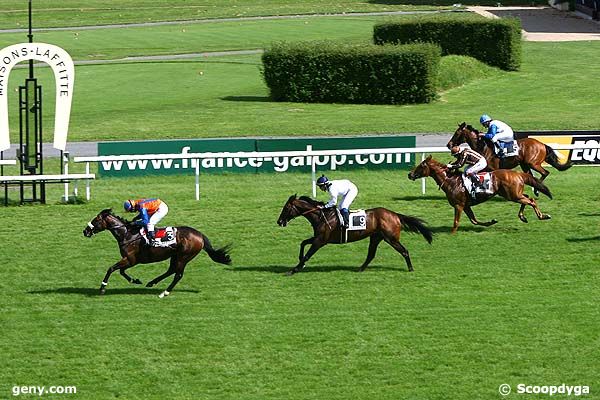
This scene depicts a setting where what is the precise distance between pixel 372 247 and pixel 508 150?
19.0 feet

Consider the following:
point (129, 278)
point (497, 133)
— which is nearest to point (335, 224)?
point (129, 278)

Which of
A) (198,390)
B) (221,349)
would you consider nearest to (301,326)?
(221,349)

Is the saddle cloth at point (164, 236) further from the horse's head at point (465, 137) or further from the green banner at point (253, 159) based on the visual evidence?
the green banner at point (253, 159)

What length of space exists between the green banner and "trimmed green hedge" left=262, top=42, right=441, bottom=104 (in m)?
11.3

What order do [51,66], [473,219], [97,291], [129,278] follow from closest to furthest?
[129,278]
[97,291]
[473,219]
[51,66]

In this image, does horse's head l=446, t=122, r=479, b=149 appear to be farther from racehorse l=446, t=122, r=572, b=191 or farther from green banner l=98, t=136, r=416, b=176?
green banner l=98, t=136, r=416, b=176

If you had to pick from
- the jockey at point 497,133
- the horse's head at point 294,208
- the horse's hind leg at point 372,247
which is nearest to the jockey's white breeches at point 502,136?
the jockey at point 497,133

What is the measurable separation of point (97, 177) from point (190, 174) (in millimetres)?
1990

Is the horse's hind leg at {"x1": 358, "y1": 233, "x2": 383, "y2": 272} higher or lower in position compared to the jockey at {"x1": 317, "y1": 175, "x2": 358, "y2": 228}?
lower

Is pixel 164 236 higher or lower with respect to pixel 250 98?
higher

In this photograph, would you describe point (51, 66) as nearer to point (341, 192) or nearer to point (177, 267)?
point (177, 267)

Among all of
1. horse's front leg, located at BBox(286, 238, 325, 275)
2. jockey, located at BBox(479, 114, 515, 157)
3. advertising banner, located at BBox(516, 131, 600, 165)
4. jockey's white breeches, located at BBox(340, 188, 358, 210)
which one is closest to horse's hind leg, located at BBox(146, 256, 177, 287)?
horse's front leg, located at BBox(286, 238, 325, 275)

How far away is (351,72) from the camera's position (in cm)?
3741

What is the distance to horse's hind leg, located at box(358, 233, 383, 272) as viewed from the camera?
17.8 m
